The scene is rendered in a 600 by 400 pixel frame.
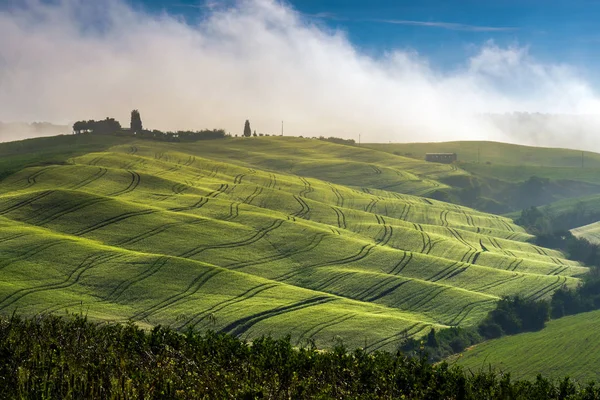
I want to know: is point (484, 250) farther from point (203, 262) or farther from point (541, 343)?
point (203, 262)

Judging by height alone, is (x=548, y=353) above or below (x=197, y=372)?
below

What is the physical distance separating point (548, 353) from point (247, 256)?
38758 millimetres

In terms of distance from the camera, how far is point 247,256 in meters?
95.7

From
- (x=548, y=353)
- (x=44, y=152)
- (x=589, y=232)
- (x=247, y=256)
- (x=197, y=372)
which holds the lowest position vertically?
(x=548, y=353)

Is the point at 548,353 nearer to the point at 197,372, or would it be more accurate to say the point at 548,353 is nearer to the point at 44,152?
the point at 197,372

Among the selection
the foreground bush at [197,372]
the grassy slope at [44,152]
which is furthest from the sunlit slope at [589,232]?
the foreground bush at [197,372]

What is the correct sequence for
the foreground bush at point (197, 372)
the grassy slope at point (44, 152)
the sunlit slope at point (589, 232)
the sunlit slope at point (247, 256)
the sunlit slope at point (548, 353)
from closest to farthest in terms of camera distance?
the foreground bush at point (197, 372), the sunlit slope at point (548, 353), the sunlit slope at point (247, 256), the grassy slope at point (44, 152), the sunlit slope at point (589, 232)

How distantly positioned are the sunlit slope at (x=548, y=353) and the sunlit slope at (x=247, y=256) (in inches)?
212

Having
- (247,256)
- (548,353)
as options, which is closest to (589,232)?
(548,353)

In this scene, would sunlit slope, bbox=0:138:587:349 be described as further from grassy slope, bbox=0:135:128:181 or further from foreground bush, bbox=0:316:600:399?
foreground bush, bbox=0:316:600:399

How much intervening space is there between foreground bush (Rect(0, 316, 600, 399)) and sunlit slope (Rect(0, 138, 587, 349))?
66.0 ft

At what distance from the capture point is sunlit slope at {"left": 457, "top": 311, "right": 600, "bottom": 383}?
238ft

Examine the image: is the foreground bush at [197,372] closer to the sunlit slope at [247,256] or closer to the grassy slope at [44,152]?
the sunlit slope at [247,256]

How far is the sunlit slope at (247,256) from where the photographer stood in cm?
7431
